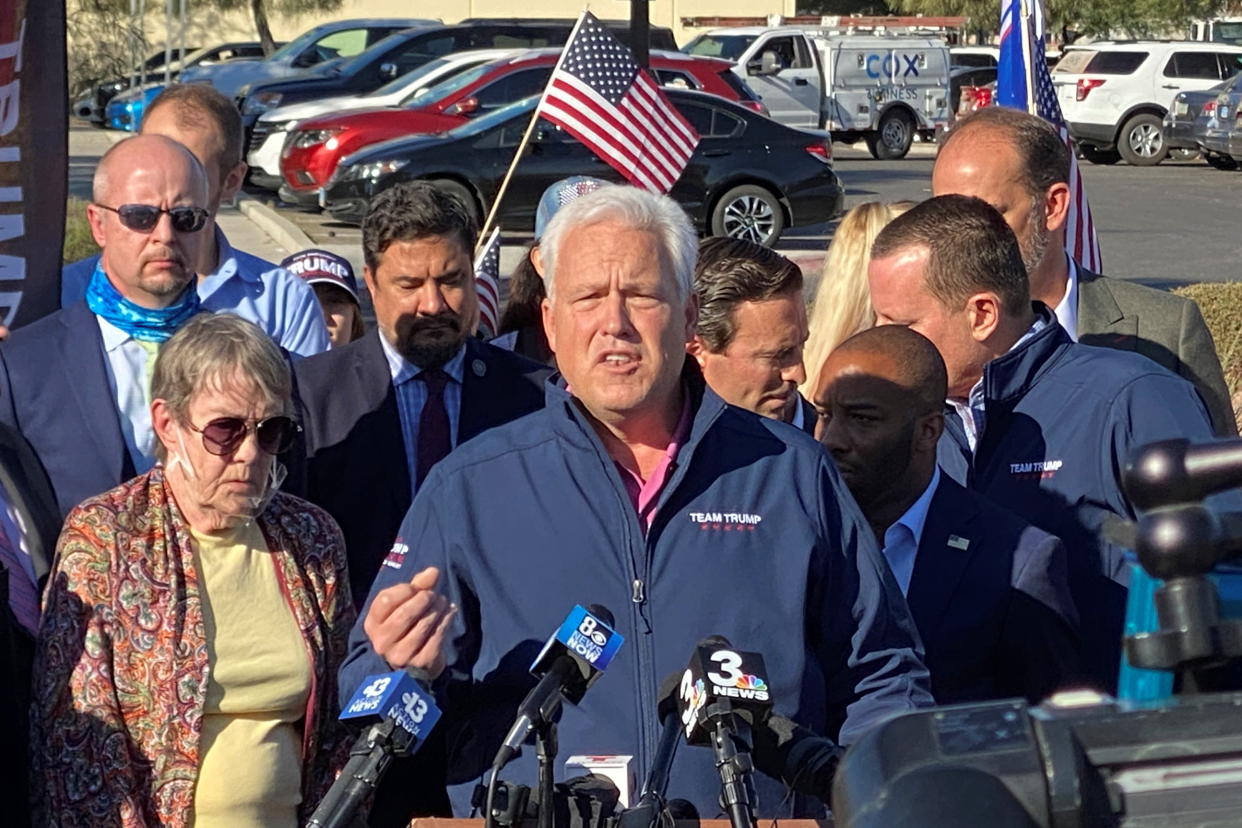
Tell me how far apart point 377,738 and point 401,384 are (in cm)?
237

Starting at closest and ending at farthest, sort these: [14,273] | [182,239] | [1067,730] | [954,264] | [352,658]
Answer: [1067,730]
[352,658]
[954,264]
[182,239]
[14,273]

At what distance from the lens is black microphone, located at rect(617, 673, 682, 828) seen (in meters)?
2.44

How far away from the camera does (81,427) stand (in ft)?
13.8

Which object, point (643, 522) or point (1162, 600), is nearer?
point (1162, 600)

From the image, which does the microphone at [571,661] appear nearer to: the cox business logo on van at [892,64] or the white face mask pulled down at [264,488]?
the white face mask pulled down at [264,488]

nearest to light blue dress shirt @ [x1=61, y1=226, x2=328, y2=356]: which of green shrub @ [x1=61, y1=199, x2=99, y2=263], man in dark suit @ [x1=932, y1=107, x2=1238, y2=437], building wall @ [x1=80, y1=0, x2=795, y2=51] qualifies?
man in dark suit @ [x1=932, y1=107, x2=1238, y2=437]

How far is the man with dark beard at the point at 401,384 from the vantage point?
438 centimetres

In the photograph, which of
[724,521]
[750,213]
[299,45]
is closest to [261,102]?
[299,45]

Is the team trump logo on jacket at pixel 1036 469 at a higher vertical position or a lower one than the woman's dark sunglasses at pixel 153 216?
lower

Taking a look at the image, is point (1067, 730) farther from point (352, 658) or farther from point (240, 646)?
point (240, 646)

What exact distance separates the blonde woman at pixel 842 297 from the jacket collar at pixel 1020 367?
1189 millimetres

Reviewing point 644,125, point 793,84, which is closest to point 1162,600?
point 644,125

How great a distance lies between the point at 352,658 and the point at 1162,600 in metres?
1.97

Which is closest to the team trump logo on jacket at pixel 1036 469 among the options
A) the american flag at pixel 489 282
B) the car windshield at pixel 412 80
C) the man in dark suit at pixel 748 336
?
the man in dark suit at pixel 748 336
